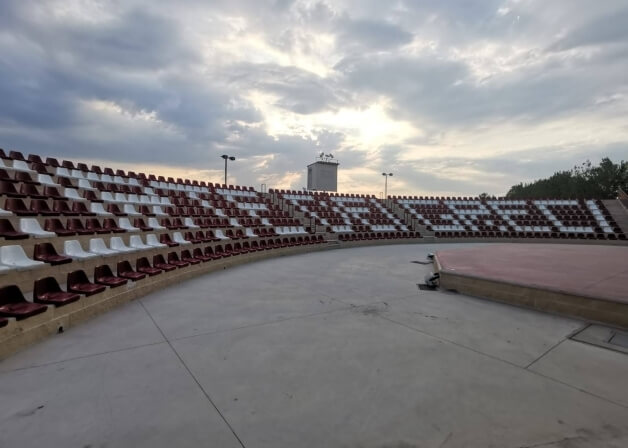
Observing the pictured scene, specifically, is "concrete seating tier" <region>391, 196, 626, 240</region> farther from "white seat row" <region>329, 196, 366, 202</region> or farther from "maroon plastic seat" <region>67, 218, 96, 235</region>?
"maroon plastic seat" <region>67, 218, 96, 235</region>

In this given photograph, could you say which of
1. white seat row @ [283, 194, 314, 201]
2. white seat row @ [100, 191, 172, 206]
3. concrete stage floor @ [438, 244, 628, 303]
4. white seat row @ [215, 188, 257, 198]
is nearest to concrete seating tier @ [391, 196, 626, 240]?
white seat row @ [283, 194, 314, 201]

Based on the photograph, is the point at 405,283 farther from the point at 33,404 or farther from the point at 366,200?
the point at 366,200

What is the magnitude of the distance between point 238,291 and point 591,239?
21570mm

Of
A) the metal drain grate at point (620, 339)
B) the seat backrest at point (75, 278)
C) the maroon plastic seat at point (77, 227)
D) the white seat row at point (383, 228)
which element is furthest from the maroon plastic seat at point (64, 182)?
the white seat row at point (383, 228)

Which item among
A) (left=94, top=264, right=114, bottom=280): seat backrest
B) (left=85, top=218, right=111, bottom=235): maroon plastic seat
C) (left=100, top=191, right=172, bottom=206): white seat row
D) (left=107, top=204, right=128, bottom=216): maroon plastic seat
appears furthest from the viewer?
(left=100, top=191, right=172, bottom=206): white seat row

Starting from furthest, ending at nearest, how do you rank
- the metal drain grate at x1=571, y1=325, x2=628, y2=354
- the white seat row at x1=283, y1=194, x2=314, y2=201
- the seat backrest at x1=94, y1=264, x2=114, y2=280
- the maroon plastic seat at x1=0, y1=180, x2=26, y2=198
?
the white seat row at x1=283, y1=194, x2=314, y2=201 → the maroon plastic seat at x1=0, y1=180, x2=26, y2=198 → the seat backrest at x1=94, y1=264, x2=114, y2=280 → the metal drain grate at x1=571, y1=325, x2=628, y2=354

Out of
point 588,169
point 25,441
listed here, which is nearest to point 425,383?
point 25,441

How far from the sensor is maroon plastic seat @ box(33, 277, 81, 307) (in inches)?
164

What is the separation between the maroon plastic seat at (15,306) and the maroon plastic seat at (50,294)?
158 mm

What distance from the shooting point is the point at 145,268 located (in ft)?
22.2

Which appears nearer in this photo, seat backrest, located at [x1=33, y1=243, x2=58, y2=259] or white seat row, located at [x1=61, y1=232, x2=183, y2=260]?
seat backrest, located at [x1=33, y1=243, x2=58, y2=259]

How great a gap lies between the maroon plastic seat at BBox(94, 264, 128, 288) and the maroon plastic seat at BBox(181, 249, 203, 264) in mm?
2357

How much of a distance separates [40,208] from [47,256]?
2.23 meters

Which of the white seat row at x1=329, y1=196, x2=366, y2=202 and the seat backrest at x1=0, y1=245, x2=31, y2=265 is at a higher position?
the white seat row at x1=329, y1=196, x2=366, y2=202
